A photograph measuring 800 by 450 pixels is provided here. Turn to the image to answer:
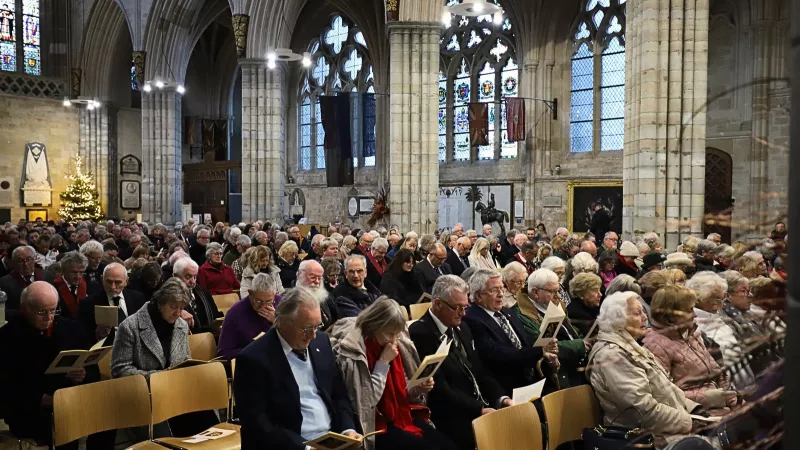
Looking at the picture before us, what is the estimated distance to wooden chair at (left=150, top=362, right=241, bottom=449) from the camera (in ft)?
13.1

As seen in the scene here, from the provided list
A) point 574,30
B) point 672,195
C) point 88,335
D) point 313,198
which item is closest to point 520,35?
point 574,30

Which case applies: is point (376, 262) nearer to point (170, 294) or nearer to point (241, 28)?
point (170, 294)

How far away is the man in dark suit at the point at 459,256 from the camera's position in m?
9.95

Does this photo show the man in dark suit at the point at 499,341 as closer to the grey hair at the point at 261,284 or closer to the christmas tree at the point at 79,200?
the grey hair at the point at 261,284

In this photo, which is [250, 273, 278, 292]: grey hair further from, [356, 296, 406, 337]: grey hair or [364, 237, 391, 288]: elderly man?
[364, 237, 391, 288]: elderly man

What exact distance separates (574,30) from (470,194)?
6.04 metres

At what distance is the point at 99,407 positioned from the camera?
12.6 ft

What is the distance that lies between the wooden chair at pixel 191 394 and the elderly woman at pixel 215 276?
3.65 m

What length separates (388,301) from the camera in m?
3.85

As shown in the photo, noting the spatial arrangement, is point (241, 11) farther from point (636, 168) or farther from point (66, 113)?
point (636, 168)

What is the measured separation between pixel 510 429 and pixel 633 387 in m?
0.74

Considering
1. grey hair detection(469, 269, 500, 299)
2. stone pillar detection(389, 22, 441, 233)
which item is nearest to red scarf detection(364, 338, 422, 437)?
grey hair detection(469, 269, 500, 299)

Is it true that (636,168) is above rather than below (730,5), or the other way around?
below

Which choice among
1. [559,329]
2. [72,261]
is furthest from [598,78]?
[72,261]
